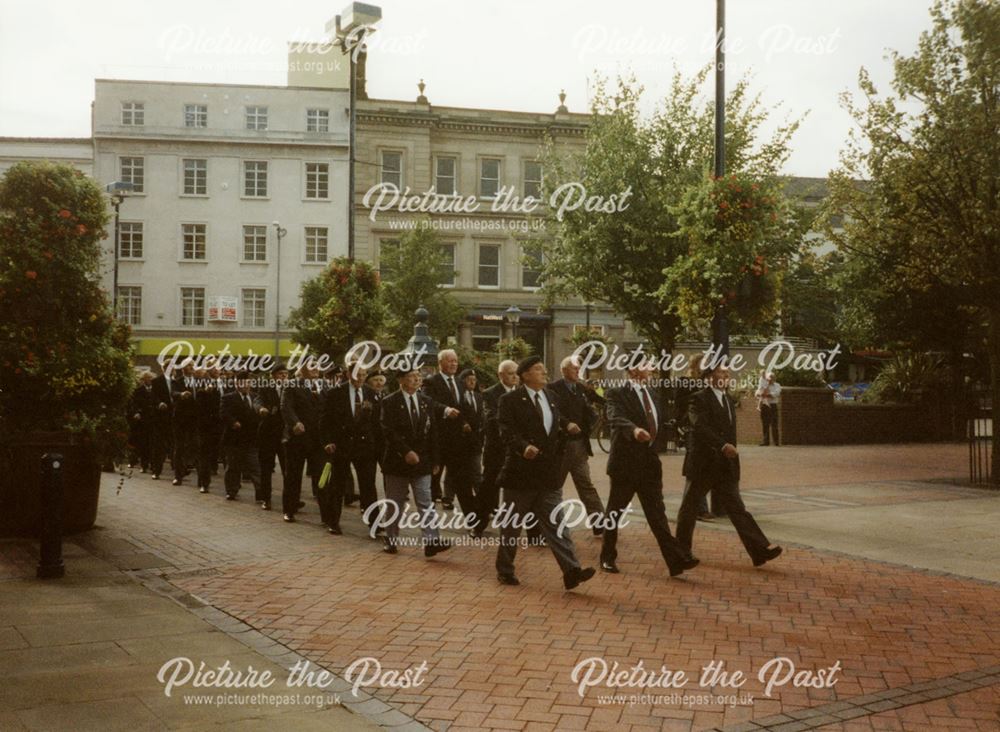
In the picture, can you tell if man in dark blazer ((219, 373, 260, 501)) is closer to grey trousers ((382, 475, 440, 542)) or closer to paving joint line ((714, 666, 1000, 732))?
grey trousers ((382, 475, 440, 542))

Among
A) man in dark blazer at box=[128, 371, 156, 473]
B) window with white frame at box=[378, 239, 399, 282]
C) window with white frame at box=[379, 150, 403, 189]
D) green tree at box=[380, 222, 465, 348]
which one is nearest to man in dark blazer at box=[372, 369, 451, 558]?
man in dark blazer at box=[128, 371, 156, 473]

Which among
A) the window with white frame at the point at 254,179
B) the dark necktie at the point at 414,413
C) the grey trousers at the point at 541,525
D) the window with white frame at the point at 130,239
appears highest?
the window with white frame at the point at 254,179

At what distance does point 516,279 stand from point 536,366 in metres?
38.6

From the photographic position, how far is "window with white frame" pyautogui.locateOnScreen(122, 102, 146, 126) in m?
45.9

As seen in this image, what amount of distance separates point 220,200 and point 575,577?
42253 millimetres

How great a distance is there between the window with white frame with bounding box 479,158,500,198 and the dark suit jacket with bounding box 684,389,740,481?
127ft

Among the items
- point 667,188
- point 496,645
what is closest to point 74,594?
point 496,645

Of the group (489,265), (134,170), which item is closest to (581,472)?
(489,265)

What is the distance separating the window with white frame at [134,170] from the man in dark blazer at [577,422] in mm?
40765

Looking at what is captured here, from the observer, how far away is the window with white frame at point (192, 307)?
45.6 m

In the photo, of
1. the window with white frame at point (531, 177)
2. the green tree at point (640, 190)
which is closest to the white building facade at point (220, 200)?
the window with white frame at point (531, 177)

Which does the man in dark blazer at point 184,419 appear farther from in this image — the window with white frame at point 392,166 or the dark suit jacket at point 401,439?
the window with white frame at point 392,166

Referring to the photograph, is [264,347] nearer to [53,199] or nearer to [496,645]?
[53,199]

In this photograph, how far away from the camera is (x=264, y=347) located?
45.6 metres
